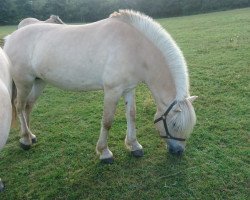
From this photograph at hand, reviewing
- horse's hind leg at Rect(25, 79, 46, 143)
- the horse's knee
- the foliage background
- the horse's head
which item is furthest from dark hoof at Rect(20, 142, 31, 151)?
the foliage background

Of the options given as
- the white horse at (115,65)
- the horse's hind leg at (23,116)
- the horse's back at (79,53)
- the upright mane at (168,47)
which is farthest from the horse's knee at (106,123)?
the horse's hind leg at (23,116)

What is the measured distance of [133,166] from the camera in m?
4.07

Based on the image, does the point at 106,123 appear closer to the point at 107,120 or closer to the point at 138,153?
the point at 107,120

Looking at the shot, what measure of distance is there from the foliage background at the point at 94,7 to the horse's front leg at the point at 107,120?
2734 centimetres

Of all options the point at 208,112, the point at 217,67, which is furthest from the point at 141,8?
the point at 208,112

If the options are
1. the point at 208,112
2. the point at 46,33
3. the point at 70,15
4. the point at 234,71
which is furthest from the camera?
the point at 70,15

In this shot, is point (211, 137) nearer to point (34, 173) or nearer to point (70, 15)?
point (34, 173)

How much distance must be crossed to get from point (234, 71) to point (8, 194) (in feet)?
17.7

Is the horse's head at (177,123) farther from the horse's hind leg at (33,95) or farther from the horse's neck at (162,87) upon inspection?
the horse's hind leg at (33,95)

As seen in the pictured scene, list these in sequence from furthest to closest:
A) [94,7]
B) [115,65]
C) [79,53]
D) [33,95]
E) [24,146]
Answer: [94,7]
[33,95]
[24,146]
[79,53]
[115,65]

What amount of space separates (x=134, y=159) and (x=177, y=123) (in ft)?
3.09

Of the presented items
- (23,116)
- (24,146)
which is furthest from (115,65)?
(24,146)

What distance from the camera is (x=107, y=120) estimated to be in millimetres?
4062

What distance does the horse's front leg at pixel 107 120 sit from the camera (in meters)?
3.90
